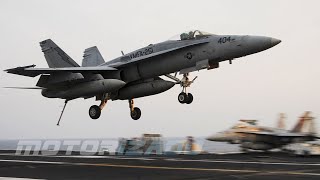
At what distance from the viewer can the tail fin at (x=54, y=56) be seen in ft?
93.6

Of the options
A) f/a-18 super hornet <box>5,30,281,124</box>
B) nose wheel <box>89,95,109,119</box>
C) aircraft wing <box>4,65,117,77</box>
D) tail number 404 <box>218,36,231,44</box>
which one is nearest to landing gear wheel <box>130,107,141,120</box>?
f/a-18 super hornet <box>5,30,281,124</box>

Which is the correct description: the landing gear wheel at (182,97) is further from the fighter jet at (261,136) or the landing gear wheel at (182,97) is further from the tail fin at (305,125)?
the tail fin at (305,125)

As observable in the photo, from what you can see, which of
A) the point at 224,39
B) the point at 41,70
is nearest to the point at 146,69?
the point at 224,39

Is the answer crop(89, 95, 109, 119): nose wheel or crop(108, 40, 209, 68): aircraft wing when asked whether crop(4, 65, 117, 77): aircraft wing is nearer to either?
crop(108, 40, 209, 68): aircraft wing

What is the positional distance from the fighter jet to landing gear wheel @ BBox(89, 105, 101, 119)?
15.8 metres

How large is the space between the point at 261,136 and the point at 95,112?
16.9 metres

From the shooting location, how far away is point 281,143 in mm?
36375

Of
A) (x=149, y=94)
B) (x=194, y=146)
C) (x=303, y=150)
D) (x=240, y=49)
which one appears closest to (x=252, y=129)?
(x=194, y=146)

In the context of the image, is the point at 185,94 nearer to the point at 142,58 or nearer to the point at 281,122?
the point at 142,58

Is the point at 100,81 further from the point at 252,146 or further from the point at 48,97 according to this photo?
the point at 252,146

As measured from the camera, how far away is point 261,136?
3559 centimetres

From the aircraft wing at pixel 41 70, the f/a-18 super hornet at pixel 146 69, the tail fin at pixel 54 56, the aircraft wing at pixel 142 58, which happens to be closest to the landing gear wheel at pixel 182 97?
the f/a-18 super hornet at pixel 146 69

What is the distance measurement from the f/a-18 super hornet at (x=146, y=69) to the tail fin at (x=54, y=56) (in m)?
3.17

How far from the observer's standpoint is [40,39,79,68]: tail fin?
28531 mm
